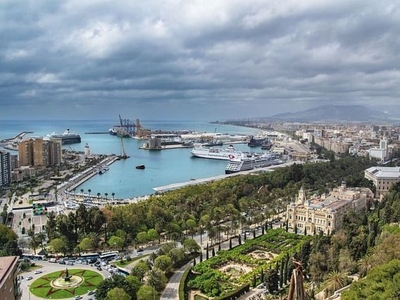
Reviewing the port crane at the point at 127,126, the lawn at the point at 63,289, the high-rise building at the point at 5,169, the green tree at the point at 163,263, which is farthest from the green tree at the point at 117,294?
the port crane at the point at 127,126

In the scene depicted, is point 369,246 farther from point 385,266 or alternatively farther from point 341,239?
point 385,266

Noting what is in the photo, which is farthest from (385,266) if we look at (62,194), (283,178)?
(62,194)

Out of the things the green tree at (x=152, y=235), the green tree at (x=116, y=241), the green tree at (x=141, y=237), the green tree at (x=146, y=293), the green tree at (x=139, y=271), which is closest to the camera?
the green tree at (x=146, y=293)

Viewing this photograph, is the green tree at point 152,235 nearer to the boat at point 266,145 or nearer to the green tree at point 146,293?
the green tree at point 146,293

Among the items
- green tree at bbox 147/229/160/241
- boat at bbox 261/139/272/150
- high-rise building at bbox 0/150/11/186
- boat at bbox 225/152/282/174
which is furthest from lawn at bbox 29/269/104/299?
boat at bbox 261/139/272/150

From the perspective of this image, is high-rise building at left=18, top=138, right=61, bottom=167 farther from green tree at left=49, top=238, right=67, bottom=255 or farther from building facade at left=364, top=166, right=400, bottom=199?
building facade at left=364, top=166, right=400, bottom=199

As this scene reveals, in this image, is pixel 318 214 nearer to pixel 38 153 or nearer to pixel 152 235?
pixel 152 235
